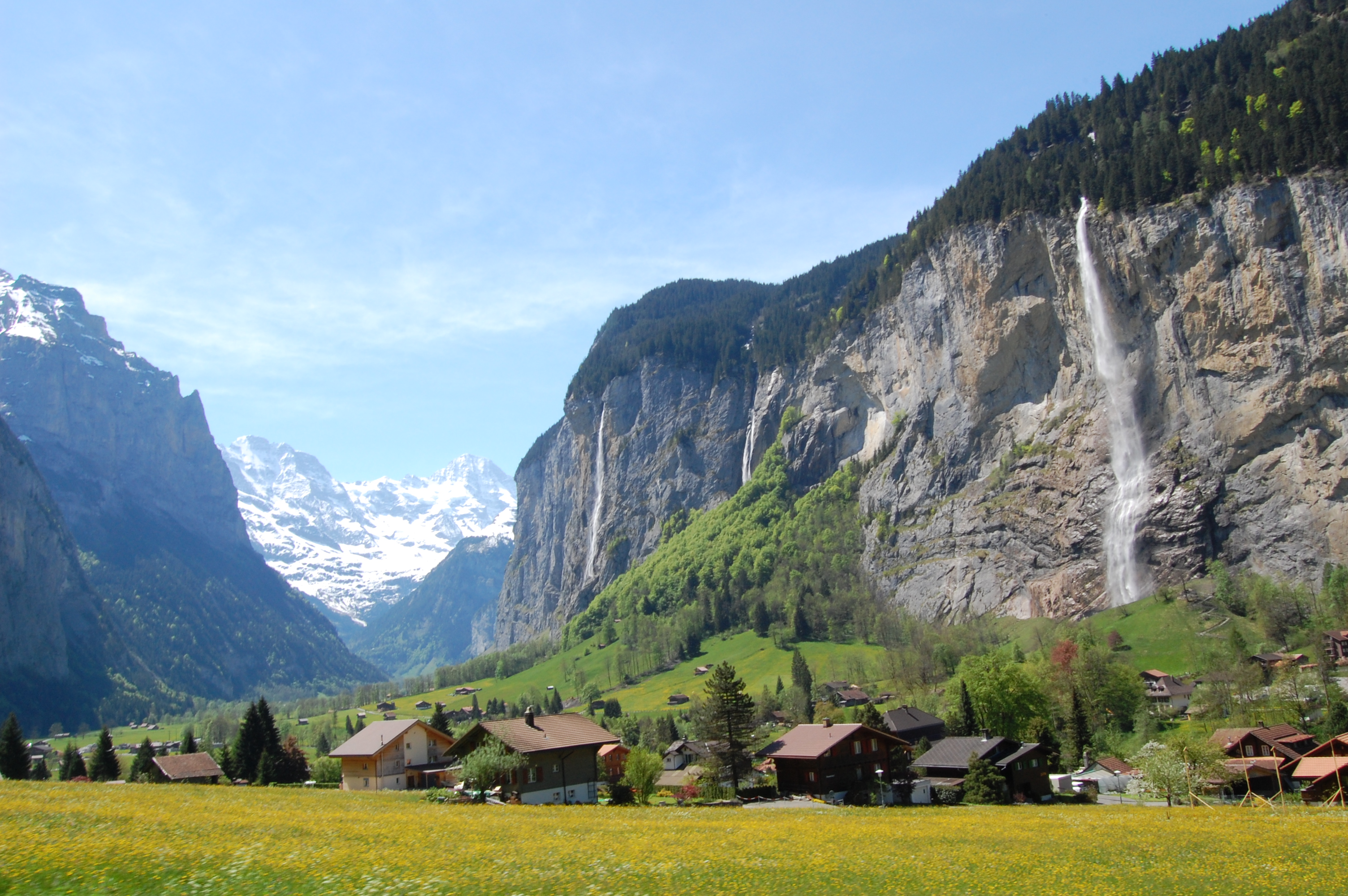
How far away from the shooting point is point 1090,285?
150m

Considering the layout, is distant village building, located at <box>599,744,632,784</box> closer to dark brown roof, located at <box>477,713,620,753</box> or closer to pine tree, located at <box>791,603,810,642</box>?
dark brown roof, located at <box>477,713,620,753</box>

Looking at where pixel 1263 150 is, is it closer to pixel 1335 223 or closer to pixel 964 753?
pixel 1335 223

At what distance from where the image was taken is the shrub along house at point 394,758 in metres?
65.1

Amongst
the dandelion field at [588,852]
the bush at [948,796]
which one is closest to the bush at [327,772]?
the dandelion field at [588,852]

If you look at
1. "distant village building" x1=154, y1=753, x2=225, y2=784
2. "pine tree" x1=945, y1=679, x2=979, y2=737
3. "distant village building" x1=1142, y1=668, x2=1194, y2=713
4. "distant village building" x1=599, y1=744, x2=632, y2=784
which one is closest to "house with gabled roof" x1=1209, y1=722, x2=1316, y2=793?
"pine tree" x1=945, y1=679, x2=979, y2=737

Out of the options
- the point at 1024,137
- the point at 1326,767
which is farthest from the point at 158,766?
the point at 1024,137

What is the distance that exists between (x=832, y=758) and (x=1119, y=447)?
107 meters

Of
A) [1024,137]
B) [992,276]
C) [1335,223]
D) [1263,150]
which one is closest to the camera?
[1335,223]

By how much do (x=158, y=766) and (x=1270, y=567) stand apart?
148 meters

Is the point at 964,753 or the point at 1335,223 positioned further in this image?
the point at 1335,223

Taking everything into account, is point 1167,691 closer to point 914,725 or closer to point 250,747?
point 914,725

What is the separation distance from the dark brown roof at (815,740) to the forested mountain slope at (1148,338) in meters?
90.7

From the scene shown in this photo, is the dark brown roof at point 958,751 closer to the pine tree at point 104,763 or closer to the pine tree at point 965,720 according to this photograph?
the pine tree at point 965,720

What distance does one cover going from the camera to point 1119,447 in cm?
14288
